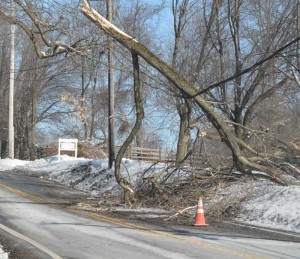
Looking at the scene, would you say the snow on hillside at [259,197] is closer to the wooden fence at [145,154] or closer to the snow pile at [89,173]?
the snow pile at [89,173]

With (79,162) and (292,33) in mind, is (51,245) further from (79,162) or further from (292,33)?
(79,162)

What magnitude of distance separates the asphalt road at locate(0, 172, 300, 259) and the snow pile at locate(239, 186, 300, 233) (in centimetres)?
224

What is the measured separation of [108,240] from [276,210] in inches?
201

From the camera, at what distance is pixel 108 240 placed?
9516 millimetres

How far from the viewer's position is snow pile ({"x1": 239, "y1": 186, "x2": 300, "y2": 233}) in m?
12.2

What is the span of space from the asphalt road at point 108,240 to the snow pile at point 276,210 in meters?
2.24

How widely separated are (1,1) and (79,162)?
40.6ft

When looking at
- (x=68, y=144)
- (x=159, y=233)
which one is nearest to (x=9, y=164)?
(x=68, y=144)

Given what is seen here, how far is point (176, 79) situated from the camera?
15555 millimetres

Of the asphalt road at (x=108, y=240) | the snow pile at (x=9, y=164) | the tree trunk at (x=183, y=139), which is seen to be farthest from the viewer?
the snow pile at (x=9, y=164)

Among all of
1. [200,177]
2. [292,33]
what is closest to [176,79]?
[200,177]

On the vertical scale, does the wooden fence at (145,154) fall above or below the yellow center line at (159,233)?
above

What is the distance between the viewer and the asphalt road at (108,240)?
8.38 meters

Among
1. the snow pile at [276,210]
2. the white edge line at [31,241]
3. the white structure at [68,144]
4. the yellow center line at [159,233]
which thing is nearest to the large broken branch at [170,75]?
the snow pile at [276,210]
